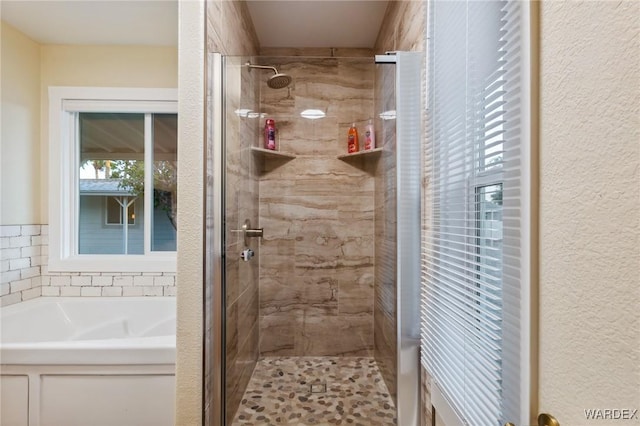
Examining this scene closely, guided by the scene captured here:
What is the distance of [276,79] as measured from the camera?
1779mm

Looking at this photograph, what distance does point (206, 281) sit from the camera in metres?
1.47

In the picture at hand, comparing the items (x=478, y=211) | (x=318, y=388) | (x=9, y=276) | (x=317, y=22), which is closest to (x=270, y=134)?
(x=478, y=211)

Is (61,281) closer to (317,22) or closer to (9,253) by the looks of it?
(9,253)

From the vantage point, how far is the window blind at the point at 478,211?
31.2 inches

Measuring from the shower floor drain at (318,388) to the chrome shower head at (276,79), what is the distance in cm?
159

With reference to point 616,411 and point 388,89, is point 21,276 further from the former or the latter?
point 616,411

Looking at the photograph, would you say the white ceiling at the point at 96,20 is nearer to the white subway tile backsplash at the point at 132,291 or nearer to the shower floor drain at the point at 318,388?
the white subway tile backsplash at the point at 132,291

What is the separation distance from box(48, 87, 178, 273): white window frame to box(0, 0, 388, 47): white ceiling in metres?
0.35

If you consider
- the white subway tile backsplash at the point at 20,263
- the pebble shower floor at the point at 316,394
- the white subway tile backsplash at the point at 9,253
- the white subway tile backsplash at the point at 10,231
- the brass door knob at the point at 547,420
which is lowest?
the pebble shower floor at the point at 316,394

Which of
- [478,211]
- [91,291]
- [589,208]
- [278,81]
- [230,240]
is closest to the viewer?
[589,208]

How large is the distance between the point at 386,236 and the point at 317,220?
38 centimetres

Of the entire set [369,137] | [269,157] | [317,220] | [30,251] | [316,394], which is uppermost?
[369,137]

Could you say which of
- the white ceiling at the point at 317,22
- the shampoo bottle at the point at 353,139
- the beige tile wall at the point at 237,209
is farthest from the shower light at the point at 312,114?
the white ceiling at the point at 317,22

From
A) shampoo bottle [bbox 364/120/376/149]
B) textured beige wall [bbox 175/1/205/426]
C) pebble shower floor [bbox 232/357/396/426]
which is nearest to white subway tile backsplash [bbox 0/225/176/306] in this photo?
→ pebble shower floor [bbox 232/357/396/426]
